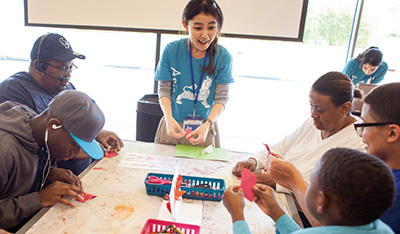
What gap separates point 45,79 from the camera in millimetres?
1765

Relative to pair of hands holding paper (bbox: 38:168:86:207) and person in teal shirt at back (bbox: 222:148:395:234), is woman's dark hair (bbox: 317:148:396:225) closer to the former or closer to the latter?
person in teal shirt at back (bbox: 222:148:395:234)

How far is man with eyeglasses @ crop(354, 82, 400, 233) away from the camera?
919 mm

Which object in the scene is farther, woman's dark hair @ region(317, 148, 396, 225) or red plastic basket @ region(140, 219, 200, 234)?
red plastic basket @ region(140, 219, 200, 234)

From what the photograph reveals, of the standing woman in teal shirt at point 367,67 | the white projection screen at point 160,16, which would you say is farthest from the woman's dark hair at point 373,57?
the white projection screen at point 160,16

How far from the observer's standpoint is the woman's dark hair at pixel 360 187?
618 millimetres

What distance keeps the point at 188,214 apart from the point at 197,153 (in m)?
0.66

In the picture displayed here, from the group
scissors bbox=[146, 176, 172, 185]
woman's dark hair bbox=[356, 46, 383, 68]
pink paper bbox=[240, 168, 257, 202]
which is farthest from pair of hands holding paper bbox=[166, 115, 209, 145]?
woman's dark hair bbox=[356, 46, 383, 68]

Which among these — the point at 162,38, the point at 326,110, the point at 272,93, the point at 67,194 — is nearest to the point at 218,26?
the point at 326,110

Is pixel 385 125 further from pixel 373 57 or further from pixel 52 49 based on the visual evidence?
pixel 373 57

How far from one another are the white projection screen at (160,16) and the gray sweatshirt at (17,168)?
2.14 meters

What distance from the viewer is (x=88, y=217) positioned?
1.07 meters

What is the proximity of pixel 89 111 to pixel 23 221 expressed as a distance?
560 mm

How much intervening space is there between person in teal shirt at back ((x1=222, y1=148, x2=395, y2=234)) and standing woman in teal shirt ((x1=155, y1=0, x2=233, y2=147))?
1.08 m

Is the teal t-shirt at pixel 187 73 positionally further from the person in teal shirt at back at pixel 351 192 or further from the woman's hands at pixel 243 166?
the person in teal shirt at back at pixel 351 192
